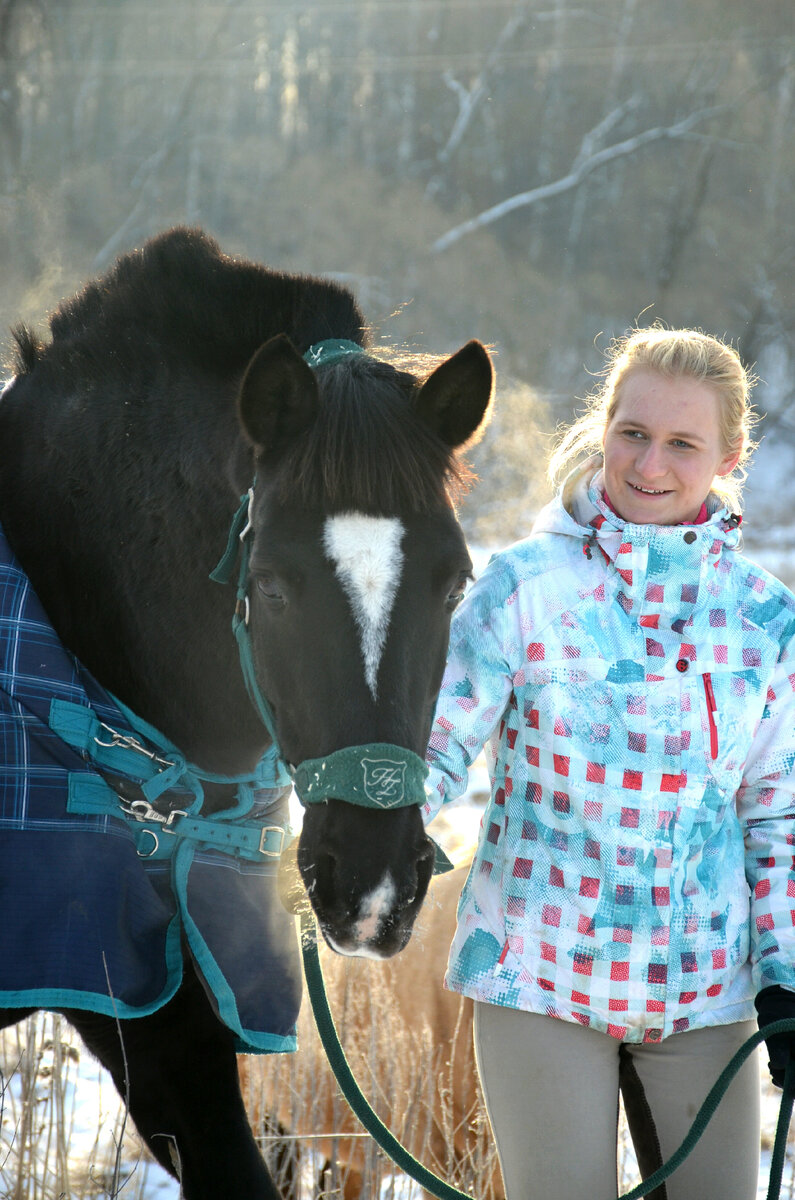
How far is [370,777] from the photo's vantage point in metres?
1.59

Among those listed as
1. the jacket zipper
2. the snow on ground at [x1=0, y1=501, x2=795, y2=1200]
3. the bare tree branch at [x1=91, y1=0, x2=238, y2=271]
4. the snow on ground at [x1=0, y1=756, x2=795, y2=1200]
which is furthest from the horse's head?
the bare tree branch at [x1=91, y1=0, x2=238, y2=271]

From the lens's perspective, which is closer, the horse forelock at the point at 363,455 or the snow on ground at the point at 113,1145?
the horse forelock at the point at 363,455

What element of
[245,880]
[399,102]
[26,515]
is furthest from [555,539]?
[399,102]

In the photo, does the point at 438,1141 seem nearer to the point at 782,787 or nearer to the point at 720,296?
the point at 782,787

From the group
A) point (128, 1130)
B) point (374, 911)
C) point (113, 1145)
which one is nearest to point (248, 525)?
point (374, 911)

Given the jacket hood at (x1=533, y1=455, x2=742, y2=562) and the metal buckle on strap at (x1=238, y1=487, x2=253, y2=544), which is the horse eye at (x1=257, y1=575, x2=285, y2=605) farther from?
the jacket hood at (x1=533, y1=455, x2=742, y2=562)

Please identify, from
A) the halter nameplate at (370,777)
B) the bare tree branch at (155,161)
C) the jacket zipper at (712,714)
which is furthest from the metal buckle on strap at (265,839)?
the bare tree branch at (155,161)

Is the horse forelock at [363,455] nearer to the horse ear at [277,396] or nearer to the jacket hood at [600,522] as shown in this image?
the horse ear at [277,396]

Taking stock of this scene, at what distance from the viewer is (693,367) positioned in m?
2.10

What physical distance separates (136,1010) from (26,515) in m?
1.05

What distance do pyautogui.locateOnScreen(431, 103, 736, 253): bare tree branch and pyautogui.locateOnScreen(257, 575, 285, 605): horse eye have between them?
2450 centimetres

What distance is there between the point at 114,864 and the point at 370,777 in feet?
2.12

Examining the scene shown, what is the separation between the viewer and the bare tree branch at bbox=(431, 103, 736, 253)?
25453 mm

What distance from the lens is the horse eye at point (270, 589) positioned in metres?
1.76
